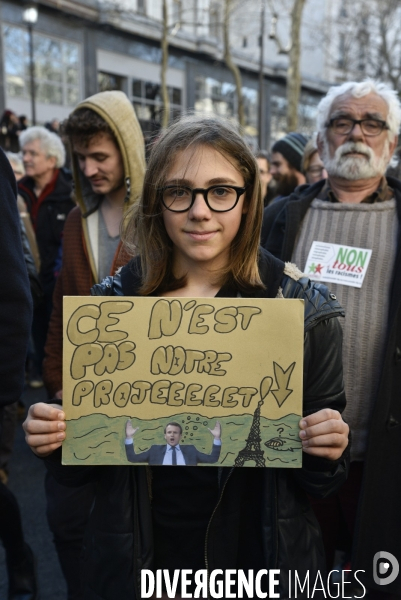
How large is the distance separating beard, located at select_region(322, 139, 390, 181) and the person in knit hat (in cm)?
227

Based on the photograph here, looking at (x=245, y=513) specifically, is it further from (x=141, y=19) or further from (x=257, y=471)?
(x=141, y=19)

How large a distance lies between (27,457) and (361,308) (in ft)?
9.70

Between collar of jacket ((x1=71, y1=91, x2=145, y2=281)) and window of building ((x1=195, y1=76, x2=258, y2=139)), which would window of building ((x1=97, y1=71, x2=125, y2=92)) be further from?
collar of jacket ((x1=71, y1=91, x2=145, y2=281))

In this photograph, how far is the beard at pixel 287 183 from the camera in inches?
188

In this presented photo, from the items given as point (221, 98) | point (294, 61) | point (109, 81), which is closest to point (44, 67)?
point (109, 81)

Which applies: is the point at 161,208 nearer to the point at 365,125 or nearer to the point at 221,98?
the point at 365,125

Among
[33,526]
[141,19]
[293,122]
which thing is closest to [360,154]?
[33,526]

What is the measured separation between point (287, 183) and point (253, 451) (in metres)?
3.66

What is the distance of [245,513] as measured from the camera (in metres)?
1.56

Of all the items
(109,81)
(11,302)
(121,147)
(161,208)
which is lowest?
(11,302)

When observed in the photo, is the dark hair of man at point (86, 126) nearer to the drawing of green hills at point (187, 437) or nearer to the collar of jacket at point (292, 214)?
the collar of jacket at point (292, 214)

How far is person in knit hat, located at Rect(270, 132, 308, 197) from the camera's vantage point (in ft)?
15.6

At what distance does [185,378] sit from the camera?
140 cm

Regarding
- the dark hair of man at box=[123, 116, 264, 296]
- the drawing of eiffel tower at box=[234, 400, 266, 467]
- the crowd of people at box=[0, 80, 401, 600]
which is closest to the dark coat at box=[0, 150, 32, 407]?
the crowd of people at box=[0, 80, 401, 600]
